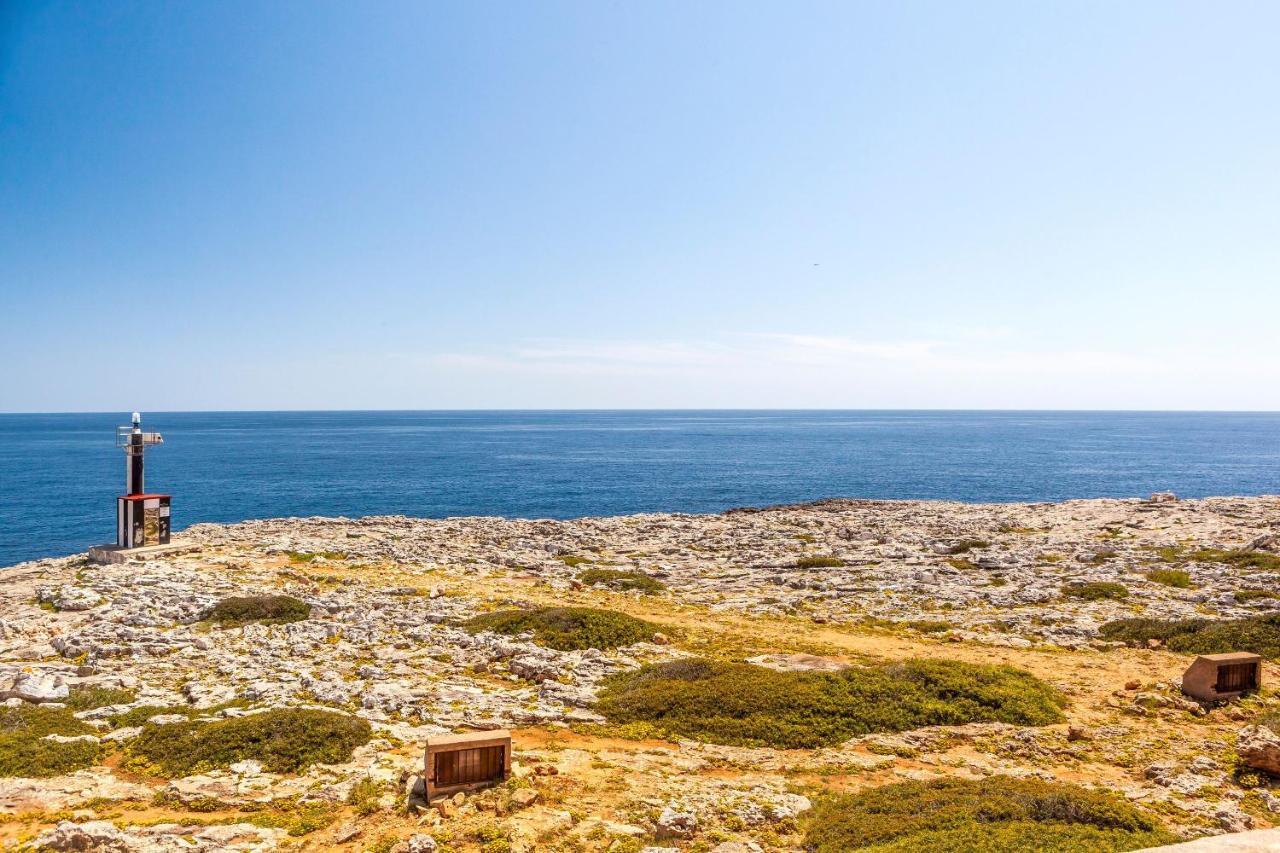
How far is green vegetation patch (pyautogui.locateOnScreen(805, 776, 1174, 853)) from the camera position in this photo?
39.3ft

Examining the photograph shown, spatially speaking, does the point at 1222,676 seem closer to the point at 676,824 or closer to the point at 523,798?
the point at 676,824

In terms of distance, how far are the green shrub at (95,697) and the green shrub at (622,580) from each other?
22.8 metres

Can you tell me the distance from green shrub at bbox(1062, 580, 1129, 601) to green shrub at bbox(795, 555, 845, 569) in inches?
470

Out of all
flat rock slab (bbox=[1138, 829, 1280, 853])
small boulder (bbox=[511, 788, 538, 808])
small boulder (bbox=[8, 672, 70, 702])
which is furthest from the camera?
small boulder (bbox=[8, 672, 70, 702])

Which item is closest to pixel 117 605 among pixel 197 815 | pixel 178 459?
pixel 197 815

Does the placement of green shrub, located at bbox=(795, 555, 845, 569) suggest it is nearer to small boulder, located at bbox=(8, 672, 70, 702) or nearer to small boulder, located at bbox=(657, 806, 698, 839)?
small boulder, located at bbox=(657, 806, 698, 839)

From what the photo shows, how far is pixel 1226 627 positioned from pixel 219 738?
34157mm

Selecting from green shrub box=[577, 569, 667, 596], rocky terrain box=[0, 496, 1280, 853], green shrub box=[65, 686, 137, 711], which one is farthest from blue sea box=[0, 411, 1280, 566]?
green shrub box=[65, 686, 137, 711]

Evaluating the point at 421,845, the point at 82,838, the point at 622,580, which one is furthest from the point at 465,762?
the point at 622,580

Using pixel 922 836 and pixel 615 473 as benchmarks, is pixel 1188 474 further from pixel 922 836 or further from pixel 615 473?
pixel 922 836

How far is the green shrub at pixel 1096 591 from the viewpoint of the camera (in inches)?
1335

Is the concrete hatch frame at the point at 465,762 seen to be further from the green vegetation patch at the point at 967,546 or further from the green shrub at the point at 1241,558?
the green shrub at the point at 1241,558

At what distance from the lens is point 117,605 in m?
29.2

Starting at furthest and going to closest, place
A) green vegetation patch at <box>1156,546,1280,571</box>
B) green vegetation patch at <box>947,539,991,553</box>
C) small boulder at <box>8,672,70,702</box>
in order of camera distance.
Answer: green vegetation patch at <box>947,539,991,553</box> → green vegetation patch at <box>1156,546,1280,571</box> → small boulder at <box>8,672,70,702</box>
